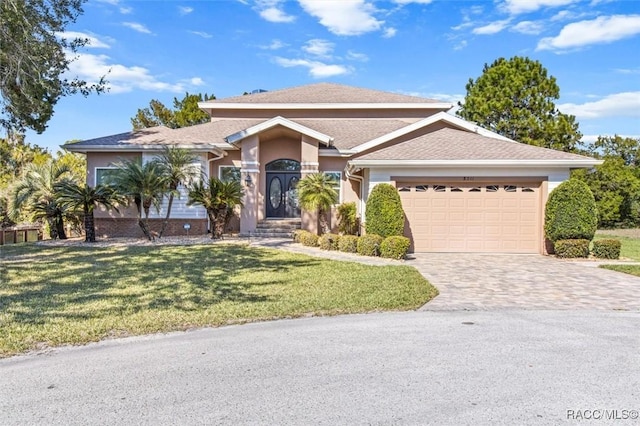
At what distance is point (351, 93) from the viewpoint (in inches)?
885

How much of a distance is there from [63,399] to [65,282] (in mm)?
5706

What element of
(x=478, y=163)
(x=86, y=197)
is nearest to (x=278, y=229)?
(x=86, y=197)

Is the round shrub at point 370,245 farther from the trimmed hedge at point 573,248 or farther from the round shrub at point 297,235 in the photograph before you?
the trimmed hedge at point 573,248

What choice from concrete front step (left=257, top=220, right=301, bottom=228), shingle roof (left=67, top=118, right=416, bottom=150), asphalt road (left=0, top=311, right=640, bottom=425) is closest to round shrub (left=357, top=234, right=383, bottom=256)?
Result: concrete front step (left=257, top=220, right=301, bottom=228)

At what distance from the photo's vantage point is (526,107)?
2644cm

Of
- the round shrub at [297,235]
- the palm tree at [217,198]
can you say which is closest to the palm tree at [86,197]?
the palm tree at [217,198]

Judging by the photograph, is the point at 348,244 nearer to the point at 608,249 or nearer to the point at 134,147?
the point at 608,249

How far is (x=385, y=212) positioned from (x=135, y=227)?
34.0 ft

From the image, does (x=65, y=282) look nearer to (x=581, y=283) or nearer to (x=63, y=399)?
(x=63, y=399)

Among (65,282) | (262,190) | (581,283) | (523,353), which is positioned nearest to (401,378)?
(523,353)

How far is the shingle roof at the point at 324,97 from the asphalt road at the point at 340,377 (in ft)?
55.6

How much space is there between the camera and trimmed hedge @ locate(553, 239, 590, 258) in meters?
12.2

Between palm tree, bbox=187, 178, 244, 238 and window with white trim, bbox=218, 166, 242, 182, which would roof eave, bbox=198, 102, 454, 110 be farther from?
palm tree, bbox=187, 178, 244, 238

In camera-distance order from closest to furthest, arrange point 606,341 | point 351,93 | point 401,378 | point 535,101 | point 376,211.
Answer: point 401,378
point 606,341
point 376,211
point 351,93
point 535,101
